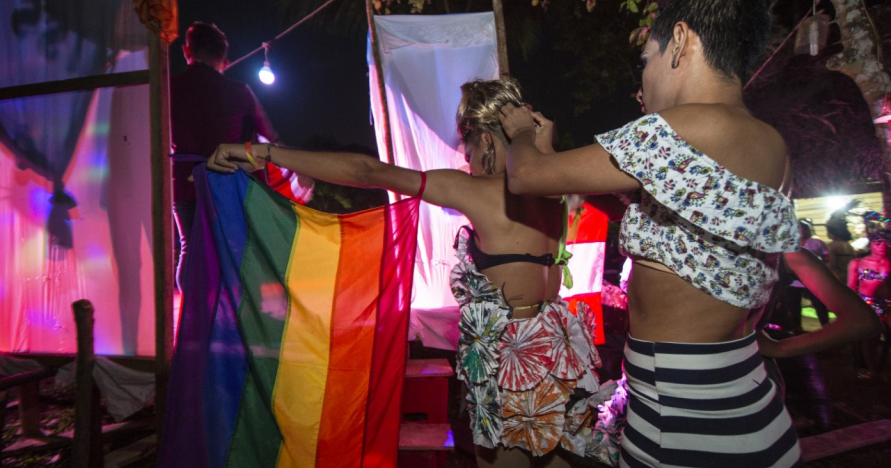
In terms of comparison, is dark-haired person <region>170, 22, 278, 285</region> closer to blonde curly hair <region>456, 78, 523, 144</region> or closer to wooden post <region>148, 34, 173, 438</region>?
wooden post <region>148, 34, 173, 438</region>

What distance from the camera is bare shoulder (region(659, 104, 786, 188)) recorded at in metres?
1.18

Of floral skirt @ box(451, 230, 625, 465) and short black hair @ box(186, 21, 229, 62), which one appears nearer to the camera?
floral skirt @ box(451, 230, 625, 465)

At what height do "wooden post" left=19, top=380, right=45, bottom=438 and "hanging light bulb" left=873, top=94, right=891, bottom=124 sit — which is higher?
"hanging light bulb" left=873, top=94, right=891, bottom=124

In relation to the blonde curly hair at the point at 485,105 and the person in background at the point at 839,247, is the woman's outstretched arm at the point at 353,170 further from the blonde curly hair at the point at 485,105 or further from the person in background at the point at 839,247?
the person in background at the point at 839,247

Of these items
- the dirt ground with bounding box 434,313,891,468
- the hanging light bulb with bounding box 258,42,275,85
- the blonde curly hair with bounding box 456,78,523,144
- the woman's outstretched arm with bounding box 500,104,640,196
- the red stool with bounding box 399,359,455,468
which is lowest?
the dirt ground with bounding box 434,313,891,468

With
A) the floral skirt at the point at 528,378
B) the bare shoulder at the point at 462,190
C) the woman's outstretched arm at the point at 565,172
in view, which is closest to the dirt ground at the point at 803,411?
the floral skirt at the point at 528,378

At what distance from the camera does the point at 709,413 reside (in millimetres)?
1257

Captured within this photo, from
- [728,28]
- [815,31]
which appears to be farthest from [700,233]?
[815,31]

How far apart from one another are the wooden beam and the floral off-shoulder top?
337 centimetres

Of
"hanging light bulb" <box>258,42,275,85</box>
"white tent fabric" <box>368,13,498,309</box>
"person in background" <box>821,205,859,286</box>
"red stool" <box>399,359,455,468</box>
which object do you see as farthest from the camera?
"hanging light bulb" <box>258,42,275,85</box>

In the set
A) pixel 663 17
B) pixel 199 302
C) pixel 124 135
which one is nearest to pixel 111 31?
pixel 124 135

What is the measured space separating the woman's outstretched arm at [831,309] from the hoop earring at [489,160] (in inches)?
53.1

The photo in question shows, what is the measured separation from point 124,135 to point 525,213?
311cm

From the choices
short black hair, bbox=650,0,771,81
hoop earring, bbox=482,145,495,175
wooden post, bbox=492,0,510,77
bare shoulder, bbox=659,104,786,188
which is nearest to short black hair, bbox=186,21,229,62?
wooden post, bbox=492,0,510,77
